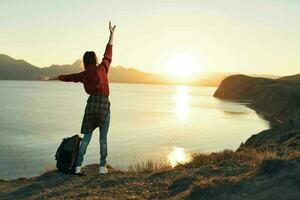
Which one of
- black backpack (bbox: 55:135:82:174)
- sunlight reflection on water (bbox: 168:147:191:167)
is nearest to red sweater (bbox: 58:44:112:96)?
black backpack (bbox: 55:135:82:174)

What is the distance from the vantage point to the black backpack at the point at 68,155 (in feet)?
37.2

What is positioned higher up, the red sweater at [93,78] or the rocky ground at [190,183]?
the red sweater at [93,78]

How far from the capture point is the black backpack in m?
11.3

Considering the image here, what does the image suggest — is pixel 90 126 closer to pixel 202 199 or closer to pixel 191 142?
pixel 202 199

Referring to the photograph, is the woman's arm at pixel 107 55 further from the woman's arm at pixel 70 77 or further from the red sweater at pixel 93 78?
the woman's arm at pixel 70 77

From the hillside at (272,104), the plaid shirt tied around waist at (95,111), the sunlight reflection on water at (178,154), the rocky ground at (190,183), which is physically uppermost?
the plaid shirt tied around waist at (95,111)

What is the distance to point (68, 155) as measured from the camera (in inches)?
446

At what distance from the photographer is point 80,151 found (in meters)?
11.2

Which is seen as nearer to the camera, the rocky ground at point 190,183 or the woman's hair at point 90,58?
the rocky ground at point 190,183

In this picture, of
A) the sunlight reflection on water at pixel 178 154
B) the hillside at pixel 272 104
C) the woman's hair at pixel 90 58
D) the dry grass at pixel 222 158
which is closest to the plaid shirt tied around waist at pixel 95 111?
the woman's hair at pixel 90 58

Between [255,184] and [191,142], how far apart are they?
123 ft

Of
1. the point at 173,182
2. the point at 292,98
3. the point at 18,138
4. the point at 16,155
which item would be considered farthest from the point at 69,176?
the point at 292,98

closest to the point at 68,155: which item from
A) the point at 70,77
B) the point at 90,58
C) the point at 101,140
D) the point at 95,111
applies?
the point at 101,140

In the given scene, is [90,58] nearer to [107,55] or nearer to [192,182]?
[107,55]
